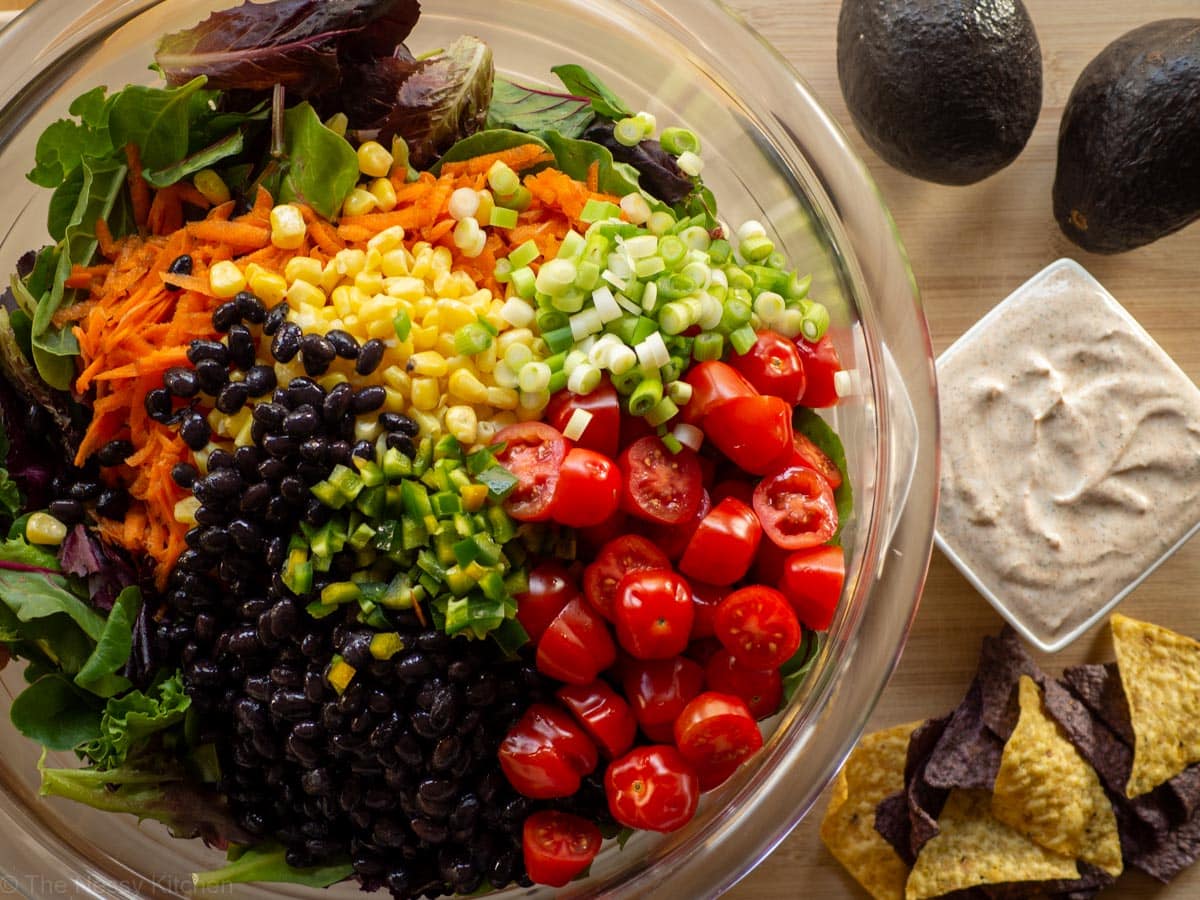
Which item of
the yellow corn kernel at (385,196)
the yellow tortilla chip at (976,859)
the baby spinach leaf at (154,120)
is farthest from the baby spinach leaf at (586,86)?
the yellow tortilla chip at (976,859)

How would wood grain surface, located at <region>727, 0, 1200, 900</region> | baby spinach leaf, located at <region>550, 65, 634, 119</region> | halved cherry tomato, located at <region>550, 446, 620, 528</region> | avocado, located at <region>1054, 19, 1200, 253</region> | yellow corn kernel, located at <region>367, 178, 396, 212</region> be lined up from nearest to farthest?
halved cherry tomato, located at <region>550, 446, 620, 528</region> → yellow corn kernel, located at <region>367, 178, 396, 212</region> → baby spinach leaf, located at <region>550, 65, 634, 119</region> → avocado, located at <region>1054, 19, 1200, 253</region> → wood grain surface, located at <region>727, 0, 1200, 900</region>

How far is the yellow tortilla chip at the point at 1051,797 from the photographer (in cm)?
228

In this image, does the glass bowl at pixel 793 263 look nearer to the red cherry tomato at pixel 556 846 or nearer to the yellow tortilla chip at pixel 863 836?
the red cherry tomato at pixel 556 846

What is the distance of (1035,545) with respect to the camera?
234cm

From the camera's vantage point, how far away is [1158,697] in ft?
7.63

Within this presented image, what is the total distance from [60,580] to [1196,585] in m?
2.48

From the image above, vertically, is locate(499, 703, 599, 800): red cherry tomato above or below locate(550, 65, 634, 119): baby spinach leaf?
A: below

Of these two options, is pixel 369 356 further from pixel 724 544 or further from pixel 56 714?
pixel 56 714

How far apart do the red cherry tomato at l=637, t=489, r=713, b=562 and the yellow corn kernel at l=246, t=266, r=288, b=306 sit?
27.6 inches

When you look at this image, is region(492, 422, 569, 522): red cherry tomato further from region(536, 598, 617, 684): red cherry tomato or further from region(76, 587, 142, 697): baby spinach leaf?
region(76, 587, 142, 697): baby spinach leaf

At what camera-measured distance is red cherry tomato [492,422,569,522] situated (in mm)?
1652

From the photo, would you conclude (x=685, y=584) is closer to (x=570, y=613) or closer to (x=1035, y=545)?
(x=570, y=613)

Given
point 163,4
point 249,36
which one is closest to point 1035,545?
point 249,36

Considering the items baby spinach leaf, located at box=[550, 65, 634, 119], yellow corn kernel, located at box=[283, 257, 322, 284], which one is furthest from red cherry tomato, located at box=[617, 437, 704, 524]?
baby spinach leaf, located at box=[550, 65, 634, 119]
